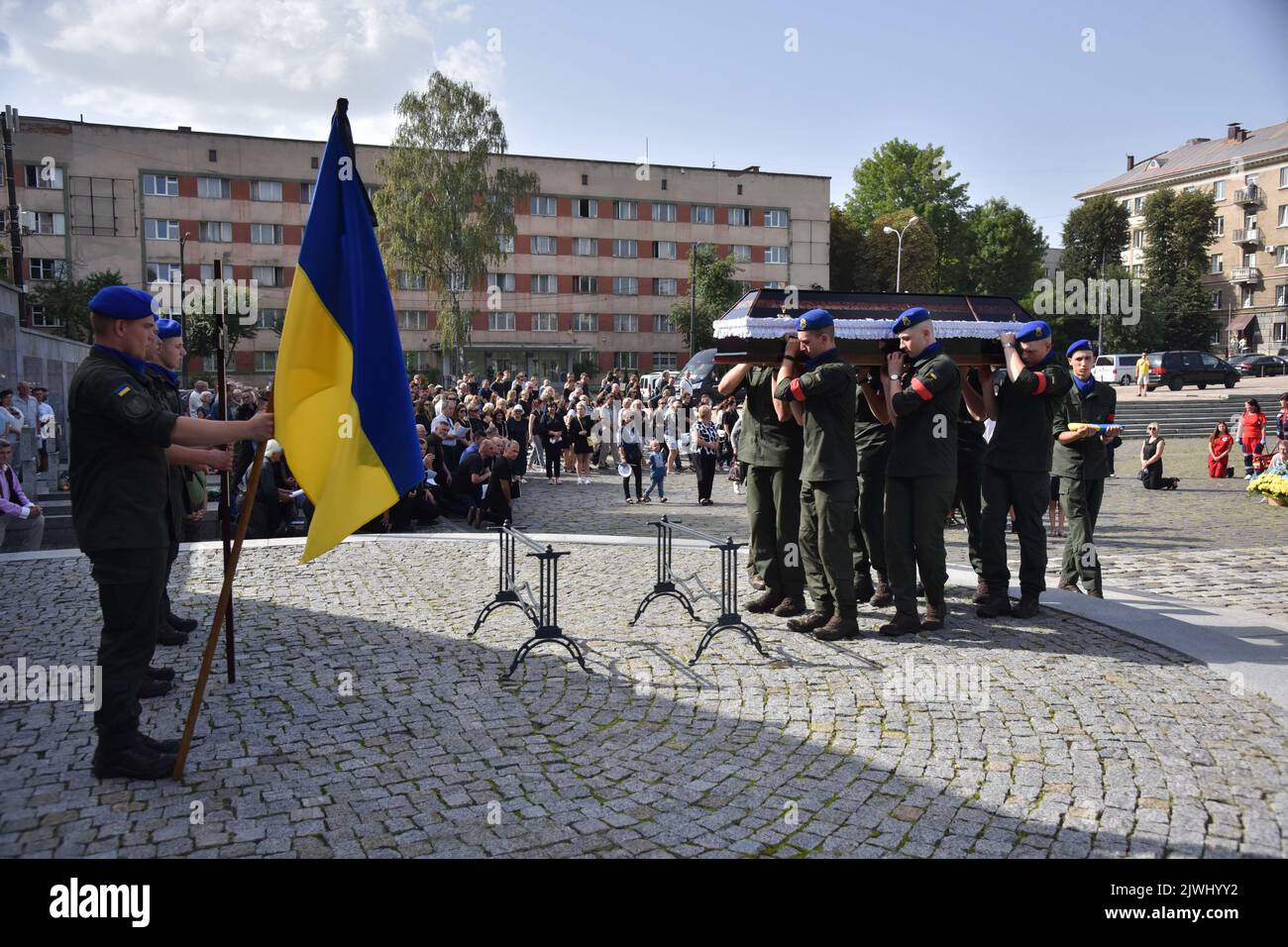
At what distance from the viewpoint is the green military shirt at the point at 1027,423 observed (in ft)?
24.5

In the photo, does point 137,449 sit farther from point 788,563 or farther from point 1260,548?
point 1260,548

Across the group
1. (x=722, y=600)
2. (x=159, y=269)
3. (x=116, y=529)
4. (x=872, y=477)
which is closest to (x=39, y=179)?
(x=159, y=269)

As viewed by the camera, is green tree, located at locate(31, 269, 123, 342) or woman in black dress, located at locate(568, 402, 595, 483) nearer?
woman in black dress, located at locate(568, 402, 595, 483)

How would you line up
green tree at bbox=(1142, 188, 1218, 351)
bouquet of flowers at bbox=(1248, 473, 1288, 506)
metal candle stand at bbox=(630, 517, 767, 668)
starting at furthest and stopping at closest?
green tree at bbox=(1142, 188, 1218, 351), bouquet of flowers at bbox=(1248, 473, 1288, 506), metal candle stand at bbox=(630, 517, 767, 668)

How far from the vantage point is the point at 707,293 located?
2317 inches

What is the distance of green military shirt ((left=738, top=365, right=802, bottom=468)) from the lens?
7629mm

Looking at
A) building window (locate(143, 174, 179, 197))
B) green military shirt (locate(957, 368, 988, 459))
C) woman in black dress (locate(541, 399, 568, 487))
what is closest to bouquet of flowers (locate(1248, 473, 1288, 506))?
green military shirt (locate(957, 368, 988, 459))

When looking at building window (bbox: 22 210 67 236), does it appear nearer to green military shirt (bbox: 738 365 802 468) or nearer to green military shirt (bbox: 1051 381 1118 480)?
green military shirt (bbox: 738 365 802 468)

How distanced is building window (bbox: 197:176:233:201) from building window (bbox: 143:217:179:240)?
2.42m

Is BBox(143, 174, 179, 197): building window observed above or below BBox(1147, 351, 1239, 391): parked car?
above
